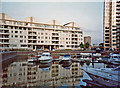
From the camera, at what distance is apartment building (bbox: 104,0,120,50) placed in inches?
2773

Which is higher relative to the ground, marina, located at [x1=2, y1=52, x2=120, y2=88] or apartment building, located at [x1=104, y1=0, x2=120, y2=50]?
apartment building, located at [x1=104, y1=0, x2=120, y2=50]

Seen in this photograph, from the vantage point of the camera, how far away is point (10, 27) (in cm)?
5512

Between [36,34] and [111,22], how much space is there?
1888 inches

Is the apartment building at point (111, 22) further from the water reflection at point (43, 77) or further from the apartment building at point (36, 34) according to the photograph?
the water reflection at point (43, 77)

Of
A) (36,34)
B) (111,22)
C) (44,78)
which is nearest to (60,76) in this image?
(44,78)

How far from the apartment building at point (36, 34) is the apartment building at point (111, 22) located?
61.9 feet

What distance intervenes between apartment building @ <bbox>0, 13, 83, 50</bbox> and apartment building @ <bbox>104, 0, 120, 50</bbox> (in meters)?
18.9

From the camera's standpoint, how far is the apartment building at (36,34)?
178 feet

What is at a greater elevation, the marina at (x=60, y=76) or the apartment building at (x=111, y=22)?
the apartment building at (x=111, y=22)

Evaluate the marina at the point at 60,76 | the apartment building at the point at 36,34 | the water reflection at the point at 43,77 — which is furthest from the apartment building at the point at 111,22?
the water reflection at the point at 43,77

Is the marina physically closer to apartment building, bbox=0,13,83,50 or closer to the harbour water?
the harbour water

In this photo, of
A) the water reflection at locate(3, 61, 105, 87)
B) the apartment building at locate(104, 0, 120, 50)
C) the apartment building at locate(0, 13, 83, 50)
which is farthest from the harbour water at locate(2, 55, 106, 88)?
the apartment building at locate(104, 0, 120, 50)

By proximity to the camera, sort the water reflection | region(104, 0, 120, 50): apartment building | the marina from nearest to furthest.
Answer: the marina → the water reflection → region(104, 0, 120, 50): apartment building

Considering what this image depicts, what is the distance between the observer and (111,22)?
74125 millimetres
